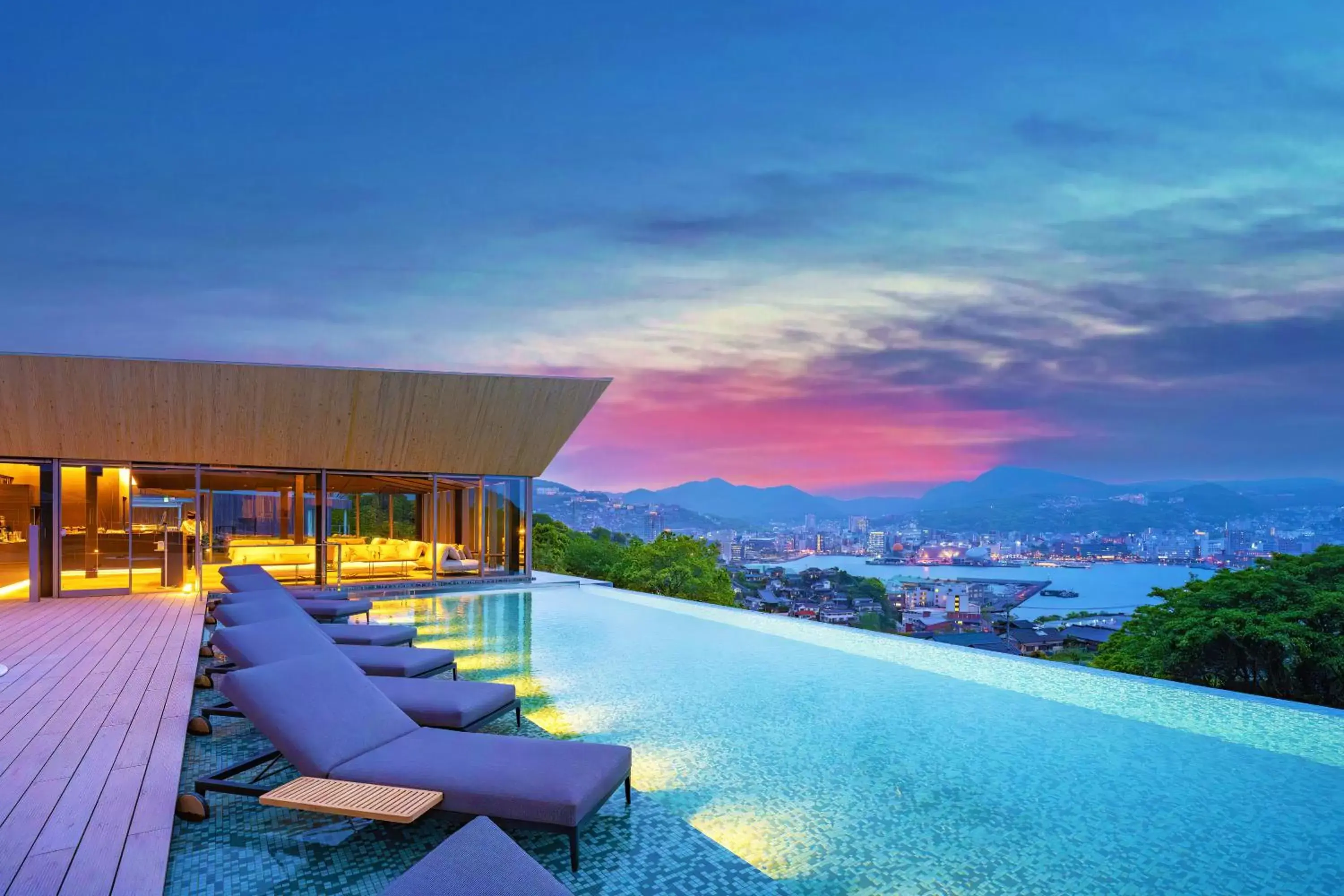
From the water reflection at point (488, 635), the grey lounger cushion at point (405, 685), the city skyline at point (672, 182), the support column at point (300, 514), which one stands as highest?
the city skyline at point (672, 182)

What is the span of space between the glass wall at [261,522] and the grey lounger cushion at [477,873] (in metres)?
13.0

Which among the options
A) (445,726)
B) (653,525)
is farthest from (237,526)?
(653,525)

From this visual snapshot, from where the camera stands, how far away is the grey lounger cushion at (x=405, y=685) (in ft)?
15.3

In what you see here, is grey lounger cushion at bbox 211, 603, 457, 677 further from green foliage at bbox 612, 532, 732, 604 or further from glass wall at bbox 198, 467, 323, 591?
green foliage at bbox 612, 532, 732, 604

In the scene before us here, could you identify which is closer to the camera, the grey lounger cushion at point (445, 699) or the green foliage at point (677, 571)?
the grey lounger cushion at point (445, 699)

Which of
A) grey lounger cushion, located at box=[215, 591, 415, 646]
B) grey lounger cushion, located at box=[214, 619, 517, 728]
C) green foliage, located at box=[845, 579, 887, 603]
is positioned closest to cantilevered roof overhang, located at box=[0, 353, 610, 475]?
grey lounger cushion, located at box=[215, 591, 415, 646]

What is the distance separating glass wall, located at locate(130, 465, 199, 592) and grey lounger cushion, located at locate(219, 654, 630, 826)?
1076 centimetres

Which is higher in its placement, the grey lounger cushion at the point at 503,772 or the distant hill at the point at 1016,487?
the distant hill at the point at 1016,487

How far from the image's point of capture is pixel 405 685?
517 centimetres

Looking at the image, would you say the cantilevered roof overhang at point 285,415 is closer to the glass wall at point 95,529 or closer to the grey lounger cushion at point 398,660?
the glass wall at point 95,529

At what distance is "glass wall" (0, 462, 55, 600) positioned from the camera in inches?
479

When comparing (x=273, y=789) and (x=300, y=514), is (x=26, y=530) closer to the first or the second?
(x=300, y=514)

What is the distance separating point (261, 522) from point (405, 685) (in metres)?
10.8

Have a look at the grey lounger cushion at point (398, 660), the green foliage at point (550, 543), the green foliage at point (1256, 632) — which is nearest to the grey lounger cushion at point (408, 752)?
the grey lounger cushion at point (398, 660)
